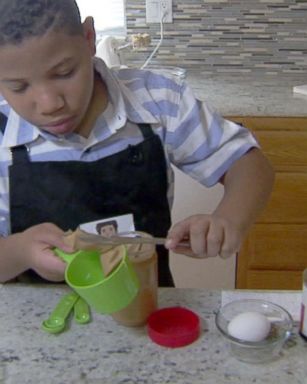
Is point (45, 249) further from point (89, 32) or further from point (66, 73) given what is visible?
point (89, 32)

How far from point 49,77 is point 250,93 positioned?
4.05ft

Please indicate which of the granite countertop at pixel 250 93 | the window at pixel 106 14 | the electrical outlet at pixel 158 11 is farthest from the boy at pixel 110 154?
the window at pixel 106 14

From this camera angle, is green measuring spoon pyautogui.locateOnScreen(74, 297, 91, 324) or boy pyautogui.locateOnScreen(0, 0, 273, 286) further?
boy pyautogui.locateOnScreen(0, 0, 273, 286)

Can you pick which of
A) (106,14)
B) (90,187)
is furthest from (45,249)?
(106,14)

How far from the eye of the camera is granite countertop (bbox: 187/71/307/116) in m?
1.73

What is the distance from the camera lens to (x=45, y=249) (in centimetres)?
76

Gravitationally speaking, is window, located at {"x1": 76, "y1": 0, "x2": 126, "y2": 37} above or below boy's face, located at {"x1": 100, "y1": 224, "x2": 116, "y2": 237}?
above

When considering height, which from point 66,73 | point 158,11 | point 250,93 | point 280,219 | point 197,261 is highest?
point 66,73

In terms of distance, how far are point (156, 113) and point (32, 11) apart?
298mm

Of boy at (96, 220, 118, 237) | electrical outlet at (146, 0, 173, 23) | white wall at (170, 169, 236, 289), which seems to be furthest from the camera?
electrical outlet at (146, 0, 173, 23)

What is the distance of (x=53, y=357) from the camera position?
692 mm

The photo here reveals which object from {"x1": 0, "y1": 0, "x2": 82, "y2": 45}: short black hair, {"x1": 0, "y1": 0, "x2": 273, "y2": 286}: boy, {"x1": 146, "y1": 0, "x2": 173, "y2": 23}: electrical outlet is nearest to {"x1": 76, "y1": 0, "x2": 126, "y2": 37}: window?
{"x1": 146, "y1": 0, "x2": 173, "y2": 23}: electrical outlet

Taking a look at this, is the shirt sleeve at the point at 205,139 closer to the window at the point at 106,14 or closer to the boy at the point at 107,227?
the boy at the point at 107,227

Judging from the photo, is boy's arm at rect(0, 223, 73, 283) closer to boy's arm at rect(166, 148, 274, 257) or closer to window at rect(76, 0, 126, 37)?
boy's arm at rect(166, 148, 274, 257)
